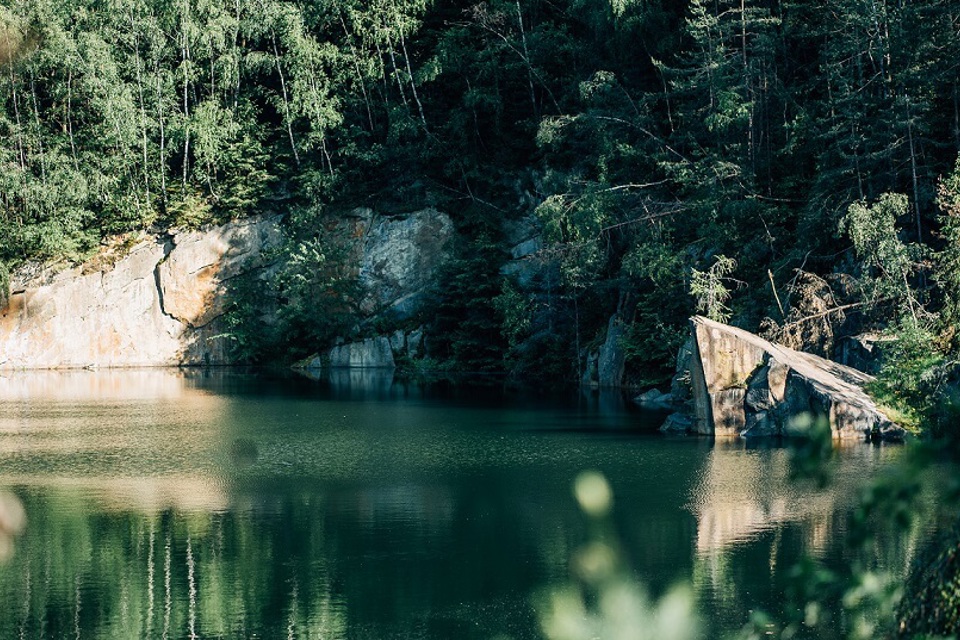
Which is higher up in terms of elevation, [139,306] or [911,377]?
[139,306]

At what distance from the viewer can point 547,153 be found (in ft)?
142

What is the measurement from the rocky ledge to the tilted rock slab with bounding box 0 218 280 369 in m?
25.7

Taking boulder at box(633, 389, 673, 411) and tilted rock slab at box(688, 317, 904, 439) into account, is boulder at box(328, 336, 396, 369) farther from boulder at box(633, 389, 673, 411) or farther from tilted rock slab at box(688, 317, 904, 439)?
tilted rock slab at box(688, 317, 904, 439)

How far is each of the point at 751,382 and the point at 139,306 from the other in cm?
2866

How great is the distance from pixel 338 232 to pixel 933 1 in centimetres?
2529

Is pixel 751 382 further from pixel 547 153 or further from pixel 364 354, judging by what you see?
pixel 364 354

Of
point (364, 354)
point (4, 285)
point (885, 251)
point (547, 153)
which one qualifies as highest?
point (547, 153)

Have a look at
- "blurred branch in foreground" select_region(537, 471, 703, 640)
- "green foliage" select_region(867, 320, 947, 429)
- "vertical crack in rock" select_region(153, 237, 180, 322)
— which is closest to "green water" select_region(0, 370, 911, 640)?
"green foliage" select_region(867, 320, 947, 429)

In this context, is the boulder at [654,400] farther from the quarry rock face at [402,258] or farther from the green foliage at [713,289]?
the quarry rock face at [402,258]

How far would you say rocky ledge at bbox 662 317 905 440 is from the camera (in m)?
23.7

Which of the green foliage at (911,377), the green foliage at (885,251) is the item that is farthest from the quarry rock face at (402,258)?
the green foliage at (911,377)

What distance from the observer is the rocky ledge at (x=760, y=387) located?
23.7 meters

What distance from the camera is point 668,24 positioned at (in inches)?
1500

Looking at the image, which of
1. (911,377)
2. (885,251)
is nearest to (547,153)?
(885,251)
